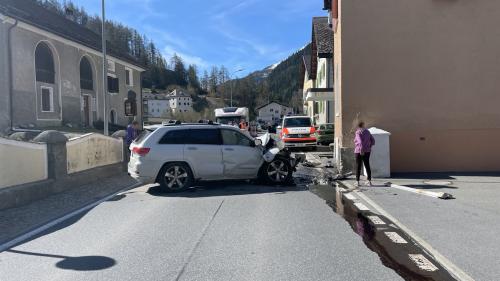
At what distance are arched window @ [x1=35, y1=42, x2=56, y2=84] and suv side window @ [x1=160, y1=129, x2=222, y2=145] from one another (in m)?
23.9

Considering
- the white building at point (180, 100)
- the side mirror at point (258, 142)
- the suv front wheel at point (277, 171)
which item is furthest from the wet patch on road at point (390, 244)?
the white building at point (180, 100)

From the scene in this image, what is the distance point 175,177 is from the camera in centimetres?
1095

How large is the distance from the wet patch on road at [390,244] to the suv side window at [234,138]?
10.3ft

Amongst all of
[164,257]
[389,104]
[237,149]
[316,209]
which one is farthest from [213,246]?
[389,104]

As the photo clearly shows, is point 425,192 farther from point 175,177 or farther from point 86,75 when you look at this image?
point 86,75

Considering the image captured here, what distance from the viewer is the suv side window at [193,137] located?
36.4 ft

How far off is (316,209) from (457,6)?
30.3 ft

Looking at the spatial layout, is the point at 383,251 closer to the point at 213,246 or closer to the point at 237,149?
the point at 213,246

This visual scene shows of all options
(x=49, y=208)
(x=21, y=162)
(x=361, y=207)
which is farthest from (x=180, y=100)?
(x=361, y=207)

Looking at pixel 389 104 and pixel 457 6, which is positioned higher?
pixel 457 6

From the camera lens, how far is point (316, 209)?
8.45m

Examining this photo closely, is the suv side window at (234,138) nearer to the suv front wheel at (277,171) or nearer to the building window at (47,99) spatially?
the suv front wheel at (277,171)

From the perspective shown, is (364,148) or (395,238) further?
(364,148)

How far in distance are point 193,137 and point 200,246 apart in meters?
5.59
